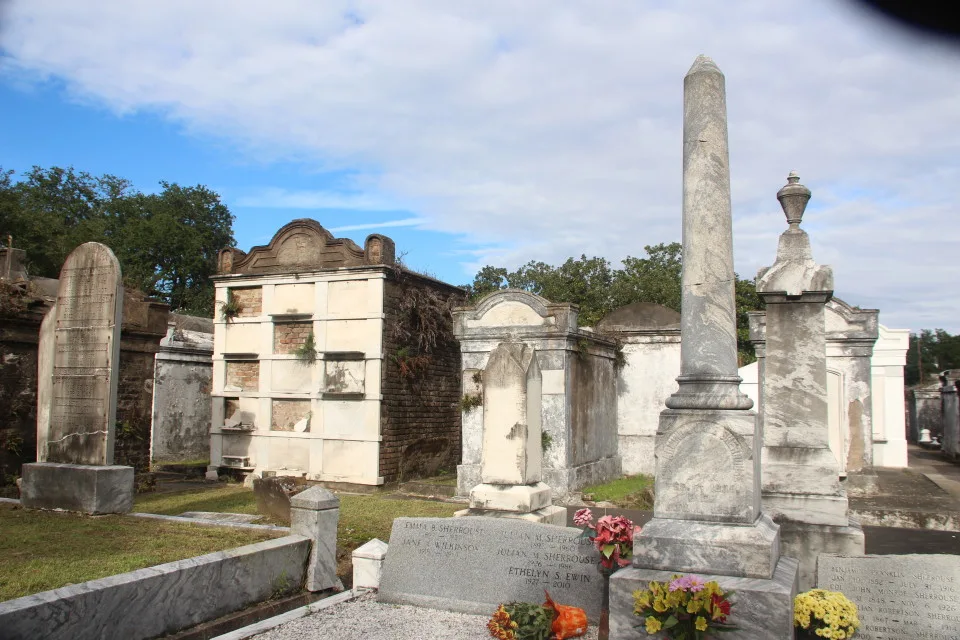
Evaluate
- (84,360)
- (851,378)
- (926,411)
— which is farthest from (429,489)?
(926,411)

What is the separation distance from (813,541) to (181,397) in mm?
17642

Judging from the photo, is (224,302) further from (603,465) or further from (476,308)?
(603,465)

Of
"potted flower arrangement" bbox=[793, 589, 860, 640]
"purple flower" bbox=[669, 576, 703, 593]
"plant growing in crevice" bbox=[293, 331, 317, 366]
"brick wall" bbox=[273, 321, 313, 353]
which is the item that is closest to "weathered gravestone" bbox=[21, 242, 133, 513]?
"plant growing in crevice" bbox=[293, 331, 317, 366]

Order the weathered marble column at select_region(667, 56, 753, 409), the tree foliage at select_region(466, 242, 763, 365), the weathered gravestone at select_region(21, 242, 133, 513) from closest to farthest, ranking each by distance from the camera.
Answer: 1. the weathered marble column at select_region(667, 56, 753, 409)
2. the weathered gravestone at select_region(21, 242, 133, 513)
3. the tree foliage at select_region(466, 242, 763, 365)

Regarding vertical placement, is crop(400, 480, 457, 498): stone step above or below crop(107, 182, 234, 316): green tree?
below

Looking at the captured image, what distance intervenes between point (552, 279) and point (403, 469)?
20.6 metres

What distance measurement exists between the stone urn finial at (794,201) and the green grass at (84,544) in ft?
21.1

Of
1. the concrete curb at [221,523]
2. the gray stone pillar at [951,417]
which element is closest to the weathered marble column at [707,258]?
the concrete curb at [221,523]

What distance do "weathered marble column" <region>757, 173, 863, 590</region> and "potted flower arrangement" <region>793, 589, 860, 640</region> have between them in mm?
1690

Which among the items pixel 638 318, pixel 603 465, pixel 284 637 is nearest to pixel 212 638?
pixel 284 637

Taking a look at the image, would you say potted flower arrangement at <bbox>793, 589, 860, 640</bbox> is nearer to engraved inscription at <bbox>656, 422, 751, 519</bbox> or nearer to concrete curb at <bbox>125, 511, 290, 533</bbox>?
engraved inscription at <bbox>656, 422, 751, 519</bbox>

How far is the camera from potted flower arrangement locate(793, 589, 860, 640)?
466cm

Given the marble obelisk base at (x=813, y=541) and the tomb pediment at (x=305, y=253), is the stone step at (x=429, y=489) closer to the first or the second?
the tomb pediment at (x=305, y=253)

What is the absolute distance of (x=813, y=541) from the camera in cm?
654
